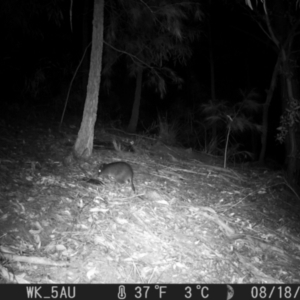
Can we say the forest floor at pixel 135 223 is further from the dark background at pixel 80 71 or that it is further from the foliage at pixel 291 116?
the dark background at pixel 80 71

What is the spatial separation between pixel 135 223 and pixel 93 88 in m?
2.80

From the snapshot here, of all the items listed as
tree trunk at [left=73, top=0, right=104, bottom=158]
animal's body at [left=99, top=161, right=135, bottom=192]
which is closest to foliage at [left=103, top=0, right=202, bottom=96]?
tree trunk at [left=73, top=0, right=104, bottom=158]

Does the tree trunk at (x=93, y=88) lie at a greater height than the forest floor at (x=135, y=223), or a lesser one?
greater

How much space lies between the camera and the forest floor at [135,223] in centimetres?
375

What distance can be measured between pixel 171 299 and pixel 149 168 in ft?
11.7

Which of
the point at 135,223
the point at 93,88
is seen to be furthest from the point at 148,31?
the point at 135,223

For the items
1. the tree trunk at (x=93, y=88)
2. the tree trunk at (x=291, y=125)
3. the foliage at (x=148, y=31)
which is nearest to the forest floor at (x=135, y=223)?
the tree trunk at (x=93, y=88)

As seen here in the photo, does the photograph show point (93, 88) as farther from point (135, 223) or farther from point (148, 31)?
point (135, 223)

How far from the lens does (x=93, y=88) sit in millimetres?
6262

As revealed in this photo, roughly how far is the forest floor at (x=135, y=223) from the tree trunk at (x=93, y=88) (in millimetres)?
302

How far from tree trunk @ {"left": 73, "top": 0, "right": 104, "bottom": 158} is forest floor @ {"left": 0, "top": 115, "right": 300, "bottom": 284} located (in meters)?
0.30

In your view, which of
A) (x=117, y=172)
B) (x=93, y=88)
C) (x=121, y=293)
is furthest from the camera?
(x=93, y=88)

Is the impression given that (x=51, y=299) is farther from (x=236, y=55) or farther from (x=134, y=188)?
(x=236, y=55)

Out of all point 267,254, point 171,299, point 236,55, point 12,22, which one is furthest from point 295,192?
point 236,55
